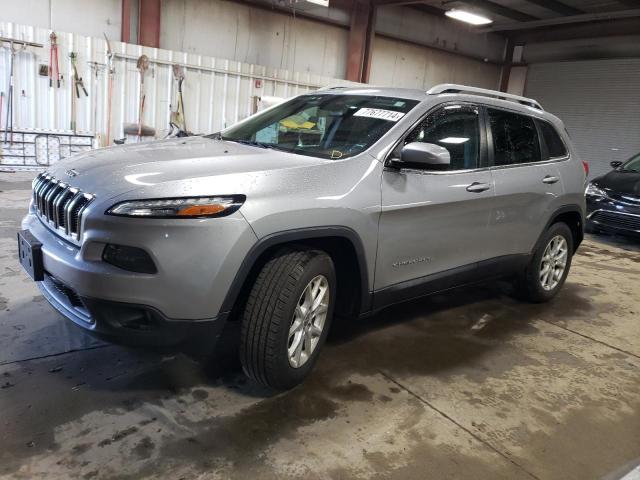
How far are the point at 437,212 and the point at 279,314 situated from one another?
4.02 feet

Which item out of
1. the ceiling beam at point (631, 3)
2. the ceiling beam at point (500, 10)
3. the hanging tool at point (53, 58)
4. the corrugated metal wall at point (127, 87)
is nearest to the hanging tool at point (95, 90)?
the corrugated metal wall at point (127, 87)

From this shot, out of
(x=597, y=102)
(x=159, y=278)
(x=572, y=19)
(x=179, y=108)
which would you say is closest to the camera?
(x=159, y=278)

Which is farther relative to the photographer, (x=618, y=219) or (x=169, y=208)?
(x=618, y=219)

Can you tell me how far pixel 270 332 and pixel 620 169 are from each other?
7.71 metres

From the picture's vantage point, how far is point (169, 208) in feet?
7.04

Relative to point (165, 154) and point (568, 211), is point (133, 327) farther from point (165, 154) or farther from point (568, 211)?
point (568, 211)

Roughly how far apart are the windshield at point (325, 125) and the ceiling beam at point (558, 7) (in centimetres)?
1069

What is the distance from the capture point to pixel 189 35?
9922 mm

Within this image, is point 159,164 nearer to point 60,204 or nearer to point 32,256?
point 60,204

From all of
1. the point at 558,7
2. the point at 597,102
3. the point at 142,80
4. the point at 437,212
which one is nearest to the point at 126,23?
the point at 142,80

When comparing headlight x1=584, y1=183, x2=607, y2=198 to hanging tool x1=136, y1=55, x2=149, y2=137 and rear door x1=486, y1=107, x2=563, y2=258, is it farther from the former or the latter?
hanging tool x1=136, y1=55, x2=149, y2=137

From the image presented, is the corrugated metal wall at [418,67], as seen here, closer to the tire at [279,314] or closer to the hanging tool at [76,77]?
the hanging tool at [76,77]

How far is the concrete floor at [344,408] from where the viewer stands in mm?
2176

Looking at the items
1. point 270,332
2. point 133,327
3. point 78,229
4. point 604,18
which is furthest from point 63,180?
point 604,18
